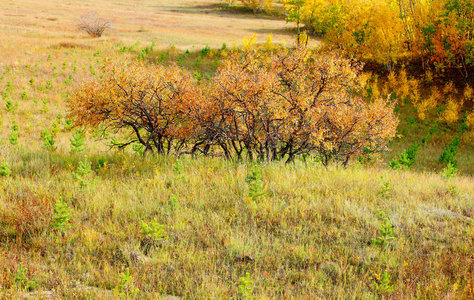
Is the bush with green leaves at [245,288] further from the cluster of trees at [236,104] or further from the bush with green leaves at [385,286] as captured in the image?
the cluster of trees at [236,104]

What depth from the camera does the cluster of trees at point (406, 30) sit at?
25109 millimetres

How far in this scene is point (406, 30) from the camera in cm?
2922

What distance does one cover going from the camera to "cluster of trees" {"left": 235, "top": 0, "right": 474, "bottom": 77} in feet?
82.4

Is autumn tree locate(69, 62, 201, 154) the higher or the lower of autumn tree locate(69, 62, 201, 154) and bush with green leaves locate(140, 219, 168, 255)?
the higher

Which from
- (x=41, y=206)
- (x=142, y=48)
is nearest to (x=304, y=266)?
(x=41, y=206)

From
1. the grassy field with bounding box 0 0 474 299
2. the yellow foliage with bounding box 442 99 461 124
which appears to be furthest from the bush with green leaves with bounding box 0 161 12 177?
the yellow foliage with bounding box 442 99 461 124

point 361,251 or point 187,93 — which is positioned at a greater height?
point 187,93

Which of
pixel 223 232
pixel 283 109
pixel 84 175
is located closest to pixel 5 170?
pixel 84 175

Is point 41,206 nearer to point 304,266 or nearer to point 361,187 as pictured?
point 304,266

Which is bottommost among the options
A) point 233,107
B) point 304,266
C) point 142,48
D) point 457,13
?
point 304,266

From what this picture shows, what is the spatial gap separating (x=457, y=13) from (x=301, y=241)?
28020mm

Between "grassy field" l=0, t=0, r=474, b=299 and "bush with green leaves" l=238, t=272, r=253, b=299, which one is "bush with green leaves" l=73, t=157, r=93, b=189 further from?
"bush with green leaves" l=238, t=272, r=253, b=299

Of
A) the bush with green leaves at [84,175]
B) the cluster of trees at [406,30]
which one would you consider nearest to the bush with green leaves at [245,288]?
the bush with green leaves at [84,175]

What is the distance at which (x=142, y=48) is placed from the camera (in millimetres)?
33344
